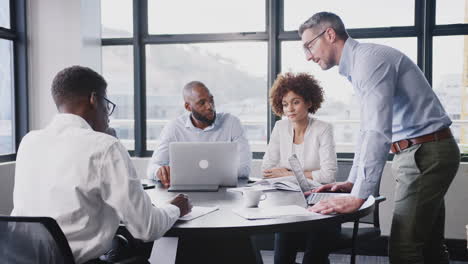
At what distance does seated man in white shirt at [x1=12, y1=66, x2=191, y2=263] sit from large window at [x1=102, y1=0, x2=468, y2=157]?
2512mm

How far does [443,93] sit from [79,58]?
2.91m

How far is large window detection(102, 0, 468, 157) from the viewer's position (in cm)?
344

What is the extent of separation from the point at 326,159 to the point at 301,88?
0.57 meters

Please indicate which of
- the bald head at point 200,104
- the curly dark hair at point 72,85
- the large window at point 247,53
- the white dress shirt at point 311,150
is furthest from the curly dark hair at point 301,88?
the curly dark hair at point 72,85

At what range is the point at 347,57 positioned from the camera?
188 centimetres

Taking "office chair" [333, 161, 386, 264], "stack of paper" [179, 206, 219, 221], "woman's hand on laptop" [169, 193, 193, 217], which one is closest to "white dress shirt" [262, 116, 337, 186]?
"office chair" [333, 161, 386, 264]

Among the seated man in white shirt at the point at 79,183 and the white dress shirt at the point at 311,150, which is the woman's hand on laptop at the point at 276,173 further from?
the seated man in white shirt at the point at 79,183

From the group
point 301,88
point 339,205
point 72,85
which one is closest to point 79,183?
point 72,85

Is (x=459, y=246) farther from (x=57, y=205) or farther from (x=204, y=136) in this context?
(x=57, y=205)

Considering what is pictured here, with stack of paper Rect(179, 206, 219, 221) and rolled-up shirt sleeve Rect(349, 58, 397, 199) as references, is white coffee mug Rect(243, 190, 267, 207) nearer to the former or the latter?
stack of paper Rect(179, 206, 219, 221)

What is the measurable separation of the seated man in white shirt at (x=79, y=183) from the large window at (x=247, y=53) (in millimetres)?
2512

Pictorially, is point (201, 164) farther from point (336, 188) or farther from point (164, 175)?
point (336, 188)

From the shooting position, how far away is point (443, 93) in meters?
3.48

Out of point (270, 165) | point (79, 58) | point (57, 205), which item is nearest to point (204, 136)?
point (270, 165)
